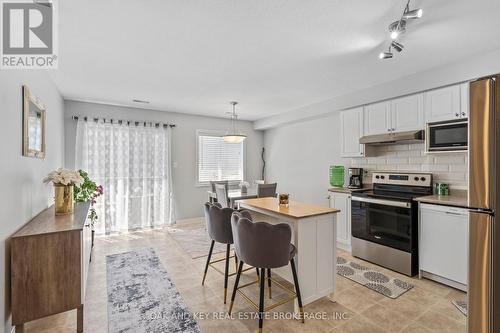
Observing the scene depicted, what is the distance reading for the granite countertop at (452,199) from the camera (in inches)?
101

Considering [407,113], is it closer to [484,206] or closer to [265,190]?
[265,190]

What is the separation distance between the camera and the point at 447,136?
113 inches

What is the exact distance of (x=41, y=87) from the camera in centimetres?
285

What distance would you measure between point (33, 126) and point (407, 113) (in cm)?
452

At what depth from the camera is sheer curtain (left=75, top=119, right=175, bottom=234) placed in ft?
14.8

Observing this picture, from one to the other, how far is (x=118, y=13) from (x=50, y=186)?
2.65 m

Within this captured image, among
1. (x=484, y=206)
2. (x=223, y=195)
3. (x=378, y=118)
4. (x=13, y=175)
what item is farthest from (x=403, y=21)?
(x=13, y=175)

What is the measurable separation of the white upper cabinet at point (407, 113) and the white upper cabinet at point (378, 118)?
7 centimetres

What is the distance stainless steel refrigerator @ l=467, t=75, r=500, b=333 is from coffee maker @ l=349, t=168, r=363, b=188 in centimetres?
293

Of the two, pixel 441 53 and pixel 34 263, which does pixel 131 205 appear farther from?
pixel 441 53

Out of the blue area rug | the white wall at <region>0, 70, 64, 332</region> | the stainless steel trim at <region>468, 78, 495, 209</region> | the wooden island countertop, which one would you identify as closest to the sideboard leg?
the blue area rug

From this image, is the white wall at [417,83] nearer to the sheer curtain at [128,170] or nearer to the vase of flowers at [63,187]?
the sheer curtain at [128,170]

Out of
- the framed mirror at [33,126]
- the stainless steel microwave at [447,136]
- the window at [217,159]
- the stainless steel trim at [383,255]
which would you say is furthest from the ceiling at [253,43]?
the stainless steel trim at [383,255]

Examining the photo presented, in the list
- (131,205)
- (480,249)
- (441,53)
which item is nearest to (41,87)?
(131,205)
